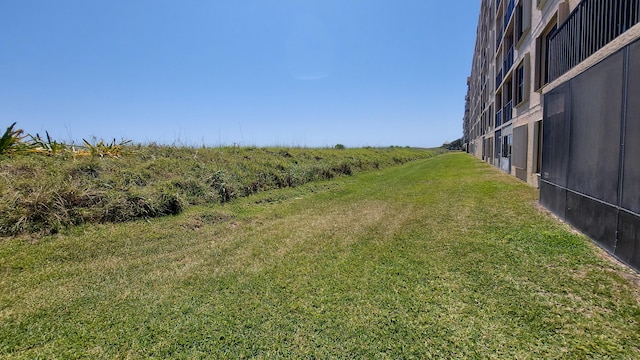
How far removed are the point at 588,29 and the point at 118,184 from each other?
34.1 ft

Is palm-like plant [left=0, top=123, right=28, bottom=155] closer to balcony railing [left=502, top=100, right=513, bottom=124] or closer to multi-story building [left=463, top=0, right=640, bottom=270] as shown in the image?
multi-story building [left=463, top=0, right=640, bottom=270]

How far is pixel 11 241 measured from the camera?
4.62 m

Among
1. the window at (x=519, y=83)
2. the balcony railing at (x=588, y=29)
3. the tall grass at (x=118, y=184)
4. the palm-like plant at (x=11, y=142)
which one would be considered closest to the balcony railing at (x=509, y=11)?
the window at (x=519, y=83)

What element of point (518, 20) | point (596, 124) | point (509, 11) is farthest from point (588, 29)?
point (509, 11)

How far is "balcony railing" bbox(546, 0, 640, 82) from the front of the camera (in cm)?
444

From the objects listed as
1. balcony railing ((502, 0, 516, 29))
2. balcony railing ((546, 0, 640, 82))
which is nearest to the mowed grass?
balcony railing ((546, 0, 640, 82))

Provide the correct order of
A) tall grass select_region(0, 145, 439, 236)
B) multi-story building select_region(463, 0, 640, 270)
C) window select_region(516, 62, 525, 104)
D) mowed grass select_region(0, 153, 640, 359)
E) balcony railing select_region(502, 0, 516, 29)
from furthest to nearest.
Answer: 1. balcony railing select_region(502, 0, 516, 29)
2. window select_region(516, 62, 525, 104)
3. tall grass select_region(0, 145, 439, 236)
4. multi-story building select_region(463, 0, 640, 270)
5. mowed grass select_region(0, 153, 640, 359)

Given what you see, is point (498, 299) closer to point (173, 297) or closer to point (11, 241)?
point (173, 297)

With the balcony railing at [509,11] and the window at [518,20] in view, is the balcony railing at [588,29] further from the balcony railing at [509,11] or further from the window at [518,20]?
the balcony railing at [509,11]

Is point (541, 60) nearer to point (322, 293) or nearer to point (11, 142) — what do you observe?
point (322, 293)

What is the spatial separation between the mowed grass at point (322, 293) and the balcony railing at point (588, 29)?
330cm

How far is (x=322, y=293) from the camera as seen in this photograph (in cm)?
333

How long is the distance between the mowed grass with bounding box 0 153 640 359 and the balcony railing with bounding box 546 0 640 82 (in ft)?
10.8

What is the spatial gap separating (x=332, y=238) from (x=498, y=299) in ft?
9.47
